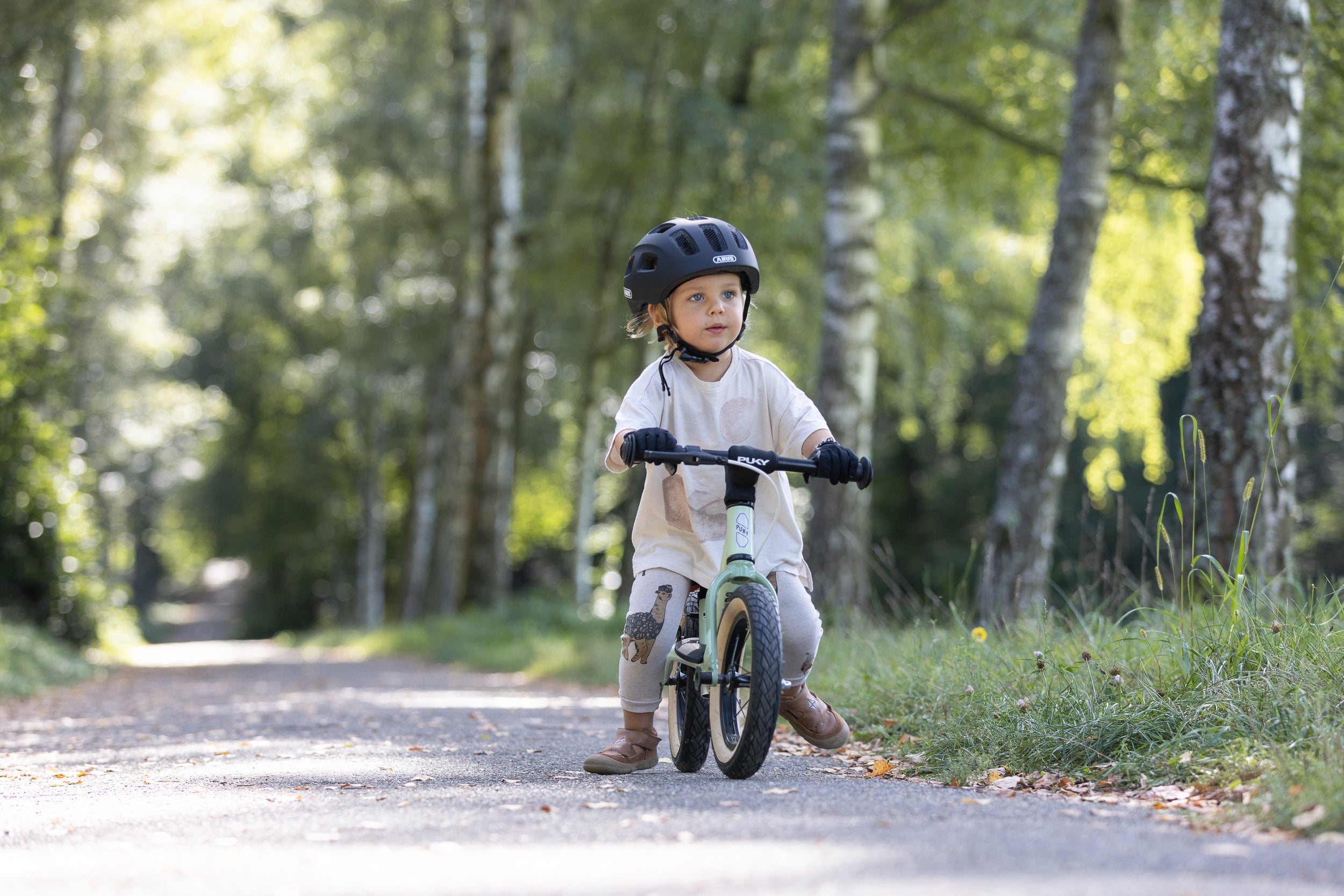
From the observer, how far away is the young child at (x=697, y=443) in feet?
15.4

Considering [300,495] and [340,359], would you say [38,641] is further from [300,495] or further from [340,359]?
[300,495]

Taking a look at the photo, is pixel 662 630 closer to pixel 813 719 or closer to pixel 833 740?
pixel 813 719

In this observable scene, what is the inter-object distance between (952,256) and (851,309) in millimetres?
9412

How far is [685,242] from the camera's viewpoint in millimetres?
4734

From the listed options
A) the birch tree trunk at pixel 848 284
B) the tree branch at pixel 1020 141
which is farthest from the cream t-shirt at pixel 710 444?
the tree branch at pixel 1020 141

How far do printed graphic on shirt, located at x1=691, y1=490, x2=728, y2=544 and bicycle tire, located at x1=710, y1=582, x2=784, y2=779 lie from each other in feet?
1.24

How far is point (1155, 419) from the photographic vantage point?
20531 mm

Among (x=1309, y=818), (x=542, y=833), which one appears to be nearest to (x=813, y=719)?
(x=542, y=833)

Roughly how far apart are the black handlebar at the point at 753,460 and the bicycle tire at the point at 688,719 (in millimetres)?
773

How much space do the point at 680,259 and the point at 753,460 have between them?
0.83 meters

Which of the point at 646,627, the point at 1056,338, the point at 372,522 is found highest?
the point at 1056,338

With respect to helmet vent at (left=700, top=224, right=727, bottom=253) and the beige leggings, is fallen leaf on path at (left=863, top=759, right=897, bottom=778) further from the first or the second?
helmet vent at (left=700, top=224, right=727, bottom=253)

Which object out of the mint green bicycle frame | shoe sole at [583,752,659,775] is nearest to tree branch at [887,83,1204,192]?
the mint green bicycle frame

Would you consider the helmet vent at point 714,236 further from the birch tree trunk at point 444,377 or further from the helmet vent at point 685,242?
the birch tree trunk at point 444,377
